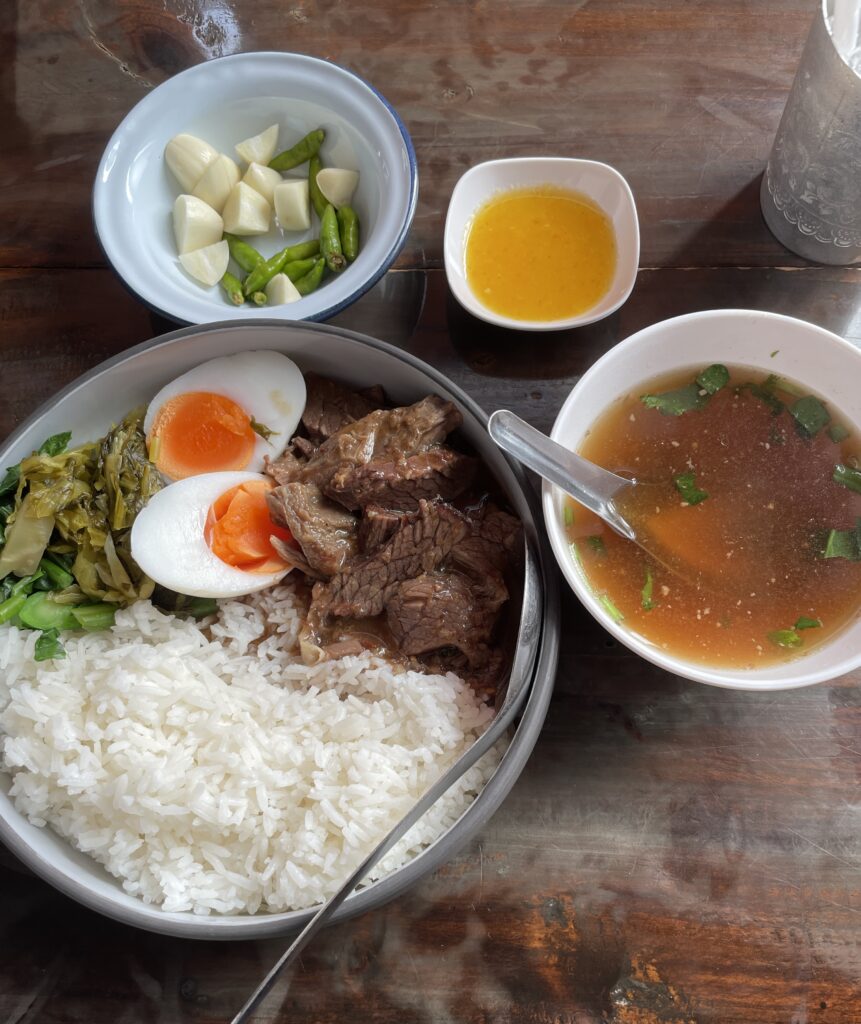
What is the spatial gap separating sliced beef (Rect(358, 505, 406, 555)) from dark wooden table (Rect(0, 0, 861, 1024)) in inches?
18.9

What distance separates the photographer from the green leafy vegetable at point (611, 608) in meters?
1.81

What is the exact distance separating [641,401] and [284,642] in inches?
39.7

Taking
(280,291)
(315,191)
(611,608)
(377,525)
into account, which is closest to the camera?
(611,608)

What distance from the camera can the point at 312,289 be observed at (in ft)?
7.32

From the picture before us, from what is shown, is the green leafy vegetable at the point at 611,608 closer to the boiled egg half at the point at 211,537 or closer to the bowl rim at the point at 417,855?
the bowl rim at the point at 417,855

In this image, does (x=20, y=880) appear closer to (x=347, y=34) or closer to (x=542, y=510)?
(x=542, y=510)

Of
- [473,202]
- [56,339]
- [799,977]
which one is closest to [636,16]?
[473,202]

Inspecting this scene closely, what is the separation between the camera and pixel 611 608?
182 cm

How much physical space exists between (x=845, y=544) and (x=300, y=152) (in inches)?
67.3

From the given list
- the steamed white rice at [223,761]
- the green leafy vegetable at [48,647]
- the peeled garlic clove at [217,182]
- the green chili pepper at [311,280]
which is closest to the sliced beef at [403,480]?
the steamed white rice at [223,761]

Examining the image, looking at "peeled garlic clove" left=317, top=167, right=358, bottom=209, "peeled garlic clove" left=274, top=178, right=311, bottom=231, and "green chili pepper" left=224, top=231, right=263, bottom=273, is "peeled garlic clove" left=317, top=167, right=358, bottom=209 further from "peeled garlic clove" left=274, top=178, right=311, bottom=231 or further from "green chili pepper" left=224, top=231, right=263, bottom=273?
"green chili pepper" left=224, top=231, right=263, bottom=273

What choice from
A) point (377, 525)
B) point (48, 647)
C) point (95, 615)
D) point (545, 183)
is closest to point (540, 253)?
point (545, 183)

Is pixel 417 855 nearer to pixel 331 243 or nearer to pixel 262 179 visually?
pixel 331 243

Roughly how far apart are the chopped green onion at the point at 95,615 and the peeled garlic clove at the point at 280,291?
87cm
